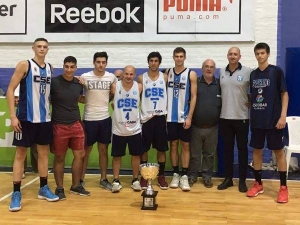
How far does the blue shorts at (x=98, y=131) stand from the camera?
4.24 metres

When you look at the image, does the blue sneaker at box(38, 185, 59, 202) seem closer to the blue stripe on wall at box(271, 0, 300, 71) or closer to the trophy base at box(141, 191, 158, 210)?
the trophy base at box(141, 191, 158, 210)

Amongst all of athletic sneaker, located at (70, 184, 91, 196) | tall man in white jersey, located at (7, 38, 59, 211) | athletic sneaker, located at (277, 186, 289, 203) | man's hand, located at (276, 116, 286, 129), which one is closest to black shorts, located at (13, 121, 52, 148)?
tall man in white jersey, located at (7, 38, 59, 211)

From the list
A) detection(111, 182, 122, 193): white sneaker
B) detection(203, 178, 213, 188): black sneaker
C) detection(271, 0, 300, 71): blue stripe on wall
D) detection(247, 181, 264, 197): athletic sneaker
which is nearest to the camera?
detection(247, 181, 264, 197): athletic sneaker

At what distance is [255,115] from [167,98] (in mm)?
968

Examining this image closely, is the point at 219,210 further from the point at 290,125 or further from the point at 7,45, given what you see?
the point at 7,45

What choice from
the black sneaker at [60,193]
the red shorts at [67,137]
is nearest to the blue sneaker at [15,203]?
the black sneaker at [60,193]

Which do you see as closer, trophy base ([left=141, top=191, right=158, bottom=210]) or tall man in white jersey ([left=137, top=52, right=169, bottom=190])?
trophy base ([left=141, top=191, right=158, bottom=210])

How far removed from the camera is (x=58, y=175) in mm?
4109

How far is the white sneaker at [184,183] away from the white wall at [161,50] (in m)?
2.23

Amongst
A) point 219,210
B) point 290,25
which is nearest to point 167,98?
point 219,210

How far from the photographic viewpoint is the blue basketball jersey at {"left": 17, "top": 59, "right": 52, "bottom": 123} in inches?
148

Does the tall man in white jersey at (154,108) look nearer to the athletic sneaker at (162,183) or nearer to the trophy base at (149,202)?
the athletic sneaker at (162,183)

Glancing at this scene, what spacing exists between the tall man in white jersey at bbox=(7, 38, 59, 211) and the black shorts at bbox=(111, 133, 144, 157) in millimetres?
746

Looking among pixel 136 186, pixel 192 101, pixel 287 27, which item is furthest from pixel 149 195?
pixel 287 27
